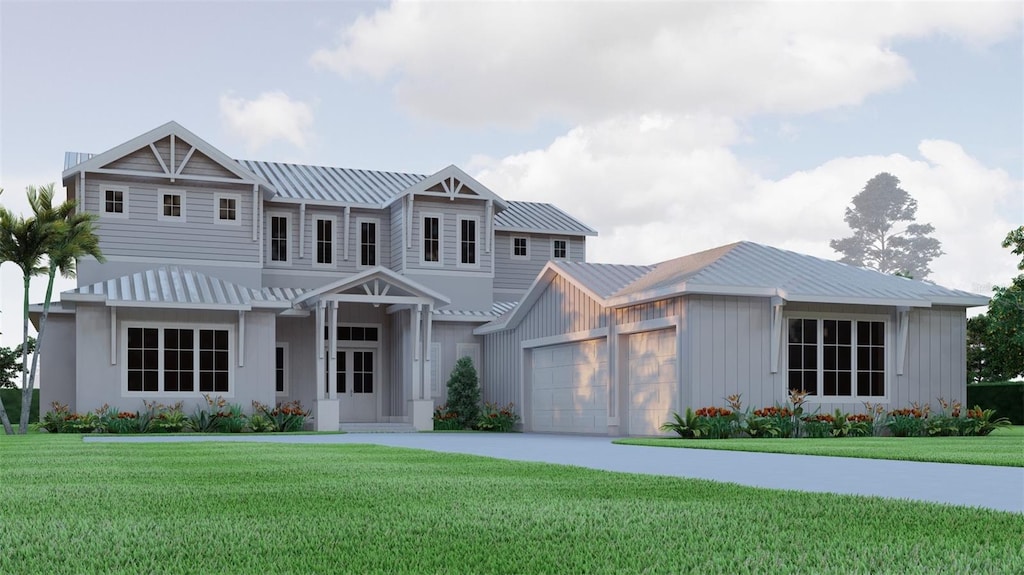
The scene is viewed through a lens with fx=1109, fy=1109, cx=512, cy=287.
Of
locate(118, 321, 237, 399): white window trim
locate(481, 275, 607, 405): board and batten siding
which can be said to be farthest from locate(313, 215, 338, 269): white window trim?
locate(118, 321, 237, 399): white window trim

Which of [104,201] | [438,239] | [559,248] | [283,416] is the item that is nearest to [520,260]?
[559,248]

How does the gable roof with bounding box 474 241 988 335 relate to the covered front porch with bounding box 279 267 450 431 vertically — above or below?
above

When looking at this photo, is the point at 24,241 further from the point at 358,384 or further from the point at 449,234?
the point at 449,234

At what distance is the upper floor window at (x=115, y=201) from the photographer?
1049 inches

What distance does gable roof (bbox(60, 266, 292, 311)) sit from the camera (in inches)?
913

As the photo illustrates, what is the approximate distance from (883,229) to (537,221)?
46.1 m

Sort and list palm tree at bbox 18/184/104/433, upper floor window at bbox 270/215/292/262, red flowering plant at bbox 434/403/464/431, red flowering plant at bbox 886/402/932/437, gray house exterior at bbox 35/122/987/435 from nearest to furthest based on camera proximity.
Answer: gray house exterior at bbox 35/122/987/435, red flowering plant at bbox 886/402/932/437, palm tree at bbox 18/184/104/433, red flowering plant at bbox 434/403/464/431, upper floor window at bbox 270/215/292/262

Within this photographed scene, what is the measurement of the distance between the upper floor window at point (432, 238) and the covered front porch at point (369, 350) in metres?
1.99

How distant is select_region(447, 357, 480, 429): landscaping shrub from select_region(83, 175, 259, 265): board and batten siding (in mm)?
5758

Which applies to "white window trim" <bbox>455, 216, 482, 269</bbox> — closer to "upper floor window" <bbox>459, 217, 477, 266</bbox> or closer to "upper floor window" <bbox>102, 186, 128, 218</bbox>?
"upper floor window" <bbox>459, 217, 477, 266</bbox>

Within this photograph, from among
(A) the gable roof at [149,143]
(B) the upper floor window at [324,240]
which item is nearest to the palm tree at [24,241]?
(A) the gable roof at [149,143]

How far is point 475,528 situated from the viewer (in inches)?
204

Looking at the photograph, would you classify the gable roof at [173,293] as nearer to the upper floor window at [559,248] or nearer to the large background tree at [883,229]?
the upper floor window at [559,248]

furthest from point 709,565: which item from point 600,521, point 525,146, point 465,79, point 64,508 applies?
point 525,146
